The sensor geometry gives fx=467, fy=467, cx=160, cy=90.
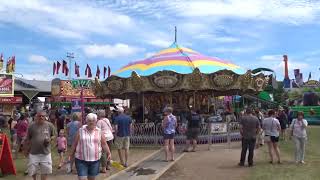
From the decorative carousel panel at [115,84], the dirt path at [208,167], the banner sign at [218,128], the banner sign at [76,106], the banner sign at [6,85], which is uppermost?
the banner sign at [6,85]

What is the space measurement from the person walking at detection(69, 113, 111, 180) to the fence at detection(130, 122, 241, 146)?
11261mm

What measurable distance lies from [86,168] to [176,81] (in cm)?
1369

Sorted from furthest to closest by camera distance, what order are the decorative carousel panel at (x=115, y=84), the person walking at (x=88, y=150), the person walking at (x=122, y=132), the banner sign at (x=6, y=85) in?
the banner sign at (x=6, y=85)
the decorative carousel panel at (x=115, y=84)
the person walking at (x=122, y=132)
the person walking at (x=88, y=150)

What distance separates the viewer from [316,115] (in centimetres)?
3953

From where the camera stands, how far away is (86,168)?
7.53 meters

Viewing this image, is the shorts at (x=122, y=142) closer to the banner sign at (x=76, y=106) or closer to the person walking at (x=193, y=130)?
the person walking at (x=193, y=130)

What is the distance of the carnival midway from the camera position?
8.81 metres

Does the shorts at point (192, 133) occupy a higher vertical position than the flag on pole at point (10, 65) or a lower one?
lower

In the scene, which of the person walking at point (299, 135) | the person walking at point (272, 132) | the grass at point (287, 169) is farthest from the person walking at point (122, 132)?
the person walking at point (299, 135)

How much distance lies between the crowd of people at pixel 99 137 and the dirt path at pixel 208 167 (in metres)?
0.63

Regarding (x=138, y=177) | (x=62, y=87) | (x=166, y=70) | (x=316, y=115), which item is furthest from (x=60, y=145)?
(x=62, y=87)

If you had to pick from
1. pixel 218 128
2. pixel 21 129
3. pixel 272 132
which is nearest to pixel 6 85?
pixel 21 129

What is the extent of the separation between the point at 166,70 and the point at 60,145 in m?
8.61

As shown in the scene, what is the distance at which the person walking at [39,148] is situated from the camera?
869 centimetres
